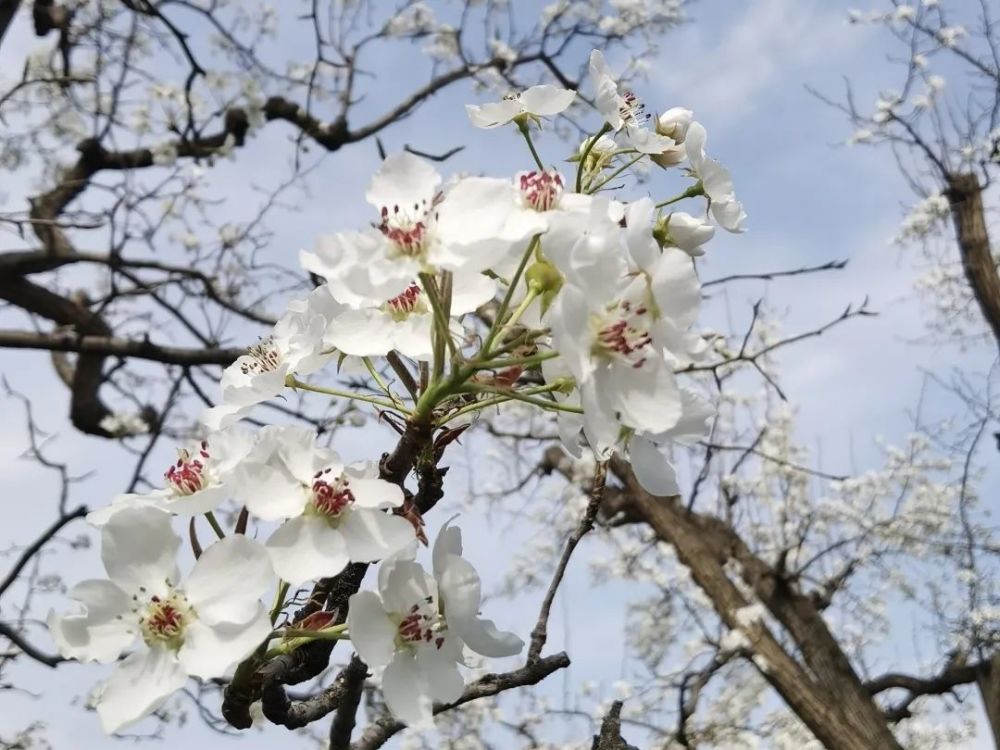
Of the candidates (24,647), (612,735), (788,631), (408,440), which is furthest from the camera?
(788,631)

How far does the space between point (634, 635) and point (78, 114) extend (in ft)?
19.2

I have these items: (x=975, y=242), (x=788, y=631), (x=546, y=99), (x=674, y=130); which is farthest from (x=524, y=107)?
(x=975, y=242)

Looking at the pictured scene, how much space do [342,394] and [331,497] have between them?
168 millimetres

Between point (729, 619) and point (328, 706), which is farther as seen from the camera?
point (729, 619)

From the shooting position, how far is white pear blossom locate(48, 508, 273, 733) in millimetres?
587

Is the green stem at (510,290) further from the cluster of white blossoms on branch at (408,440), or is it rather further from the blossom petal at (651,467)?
the blossom petal at (651,467)

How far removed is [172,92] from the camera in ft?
17.7

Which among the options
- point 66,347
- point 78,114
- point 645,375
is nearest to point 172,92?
point 78,114

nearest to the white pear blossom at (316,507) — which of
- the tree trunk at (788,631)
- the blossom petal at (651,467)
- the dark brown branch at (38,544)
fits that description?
the blossom petal at (651,467)

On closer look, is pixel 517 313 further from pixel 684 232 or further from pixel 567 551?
pixel 567 551

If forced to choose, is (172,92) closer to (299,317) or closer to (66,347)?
(66,347)

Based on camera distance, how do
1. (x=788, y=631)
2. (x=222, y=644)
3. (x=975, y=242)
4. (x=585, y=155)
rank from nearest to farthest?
(x=222, y=644) < (x=585, y=155) < (x=788, y=631) < (x=975, y=242)

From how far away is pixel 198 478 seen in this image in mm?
696

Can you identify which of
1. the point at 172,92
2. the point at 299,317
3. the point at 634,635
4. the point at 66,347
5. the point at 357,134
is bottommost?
the point at 299,317
